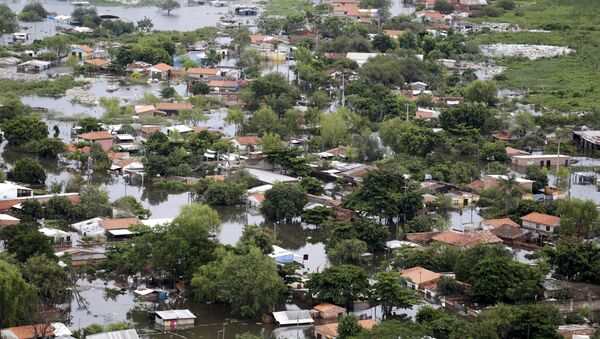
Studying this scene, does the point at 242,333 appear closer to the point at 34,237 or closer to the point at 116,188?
the point at 34,237

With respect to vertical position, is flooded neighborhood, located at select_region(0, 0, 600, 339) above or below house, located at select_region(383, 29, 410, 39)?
below

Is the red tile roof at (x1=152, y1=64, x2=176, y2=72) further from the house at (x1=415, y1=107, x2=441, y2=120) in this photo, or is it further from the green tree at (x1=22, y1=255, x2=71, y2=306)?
the green tree at (x1=22, y1=255, x2=71, y2=306)

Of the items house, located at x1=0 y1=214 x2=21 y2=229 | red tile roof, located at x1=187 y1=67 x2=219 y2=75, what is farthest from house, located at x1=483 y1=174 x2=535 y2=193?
red tile roof, located at x1=187 y1=67 x2=219 y2=75

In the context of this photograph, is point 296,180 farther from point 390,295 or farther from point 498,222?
point 390,295

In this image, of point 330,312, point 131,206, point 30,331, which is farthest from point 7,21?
point 30,331

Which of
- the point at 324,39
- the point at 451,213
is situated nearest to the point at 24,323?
the point at 451,213

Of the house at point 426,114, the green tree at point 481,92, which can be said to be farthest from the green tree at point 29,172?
the green tree at point 481,92

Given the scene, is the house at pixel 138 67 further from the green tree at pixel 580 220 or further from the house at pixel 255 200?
the green tree at pixel 580 220
